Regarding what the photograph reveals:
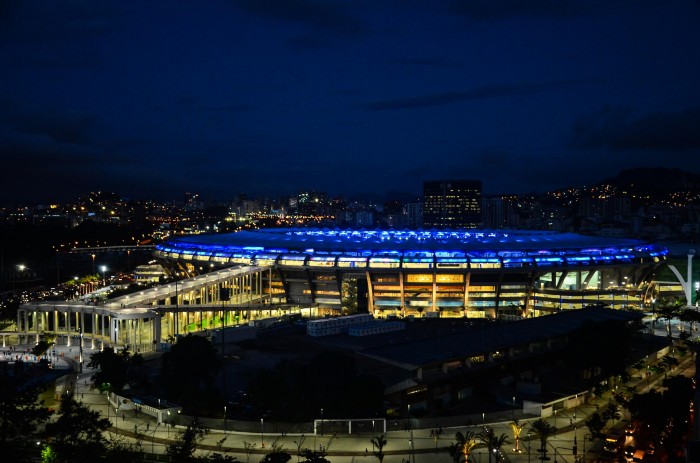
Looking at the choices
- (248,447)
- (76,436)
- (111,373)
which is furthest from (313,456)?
(111,373)

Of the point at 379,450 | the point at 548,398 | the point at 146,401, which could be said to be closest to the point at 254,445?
the point at 379,450

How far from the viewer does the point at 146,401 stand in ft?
111

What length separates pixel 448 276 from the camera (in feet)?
236

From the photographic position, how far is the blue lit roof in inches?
2933

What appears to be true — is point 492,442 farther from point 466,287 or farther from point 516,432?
point 466,287

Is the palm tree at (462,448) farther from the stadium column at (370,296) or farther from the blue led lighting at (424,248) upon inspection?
the blue led lighting at (424,248)

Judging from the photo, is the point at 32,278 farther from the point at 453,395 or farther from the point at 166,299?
the point at 453,395

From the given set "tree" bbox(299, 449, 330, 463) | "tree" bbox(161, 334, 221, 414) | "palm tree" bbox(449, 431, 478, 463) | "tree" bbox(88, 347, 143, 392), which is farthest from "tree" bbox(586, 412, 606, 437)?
"tree" bbox(88, 347, 143, 392)

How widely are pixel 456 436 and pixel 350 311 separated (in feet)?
144

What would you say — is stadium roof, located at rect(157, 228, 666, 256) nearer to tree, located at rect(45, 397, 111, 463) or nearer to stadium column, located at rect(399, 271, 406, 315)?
stadium column, located at rect(399, 271, 406, 315)

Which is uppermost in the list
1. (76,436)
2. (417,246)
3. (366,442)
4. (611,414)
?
(417,246)

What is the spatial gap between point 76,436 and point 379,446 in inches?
459

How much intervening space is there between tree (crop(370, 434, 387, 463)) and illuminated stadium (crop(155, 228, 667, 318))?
4100 cm

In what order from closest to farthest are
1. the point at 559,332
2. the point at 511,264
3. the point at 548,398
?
1. the point at 548,398
2. the point at 559,332
3. the point at 511,264
